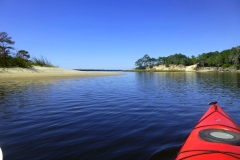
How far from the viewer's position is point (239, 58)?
95.6m

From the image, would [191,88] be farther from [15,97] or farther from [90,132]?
[15,97]

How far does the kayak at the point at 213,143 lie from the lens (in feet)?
8.90

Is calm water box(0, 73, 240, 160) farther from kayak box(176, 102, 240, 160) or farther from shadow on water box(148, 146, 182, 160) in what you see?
kayak box(176, 102, 240, 160)

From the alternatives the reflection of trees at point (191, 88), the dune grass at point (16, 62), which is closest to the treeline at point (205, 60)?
the reflection of trees at point (191, 88)

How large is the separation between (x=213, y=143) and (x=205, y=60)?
129902 mm

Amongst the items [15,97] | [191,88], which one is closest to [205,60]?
[191,88]

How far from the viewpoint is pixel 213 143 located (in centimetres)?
311

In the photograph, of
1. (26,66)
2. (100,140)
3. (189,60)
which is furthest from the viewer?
(189,60)

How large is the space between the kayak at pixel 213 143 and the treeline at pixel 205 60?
344 feet

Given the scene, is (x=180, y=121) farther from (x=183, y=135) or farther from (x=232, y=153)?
(x=232, y=153)

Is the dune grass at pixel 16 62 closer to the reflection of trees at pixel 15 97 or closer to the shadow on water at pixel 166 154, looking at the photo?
the reflection of trees at pixel 15 97

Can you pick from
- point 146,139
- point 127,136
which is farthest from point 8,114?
point 146,139

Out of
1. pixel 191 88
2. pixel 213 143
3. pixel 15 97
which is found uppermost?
pixel 213 143

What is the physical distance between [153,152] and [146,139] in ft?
2.67
